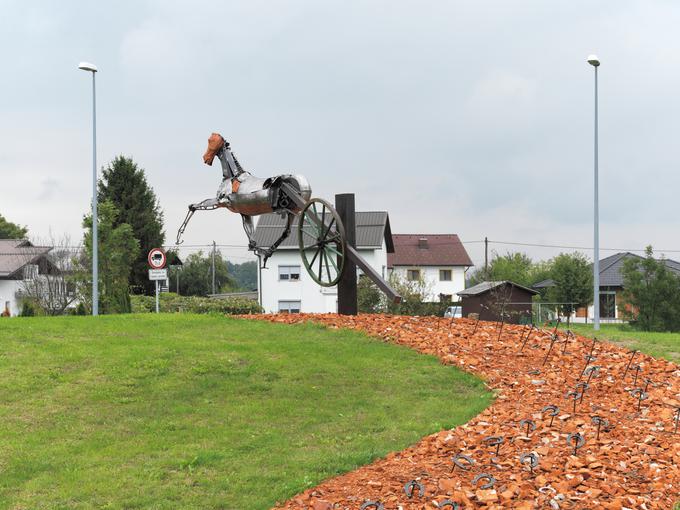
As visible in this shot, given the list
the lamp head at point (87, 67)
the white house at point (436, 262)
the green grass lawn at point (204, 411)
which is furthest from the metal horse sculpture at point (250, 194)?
the white house at point (436, 262)

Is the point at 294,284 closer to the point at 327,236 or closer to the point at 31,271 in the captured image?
the point at 31,271

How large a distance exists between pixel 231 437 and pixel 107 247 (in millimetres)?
21002

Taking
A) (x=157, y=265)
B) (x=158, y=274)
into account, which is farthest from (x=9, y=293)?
(x=158, y=274)

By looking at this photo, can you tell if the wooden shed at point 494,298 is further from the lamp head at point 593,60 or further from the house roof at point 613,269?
the house roof at point 613,269

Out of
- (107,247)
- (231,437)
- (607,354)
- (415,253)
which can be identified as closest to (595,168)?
(607,354)

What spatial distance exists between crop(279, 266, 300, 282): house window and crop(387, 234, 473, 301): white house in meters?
12.8

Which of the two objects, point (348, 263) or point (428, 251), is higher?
point (428, 251)

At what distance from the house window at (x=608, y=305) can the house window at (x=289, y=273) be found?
21181 millimetres

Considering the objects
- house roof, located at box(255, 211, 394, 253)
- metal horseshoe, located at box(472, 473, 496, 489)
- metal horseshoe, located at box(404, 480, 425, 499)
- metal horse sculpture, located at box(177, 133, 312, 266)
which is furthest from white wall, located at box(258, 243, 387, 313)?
metal horseshoe, located at box(404, 480, 425, 499)

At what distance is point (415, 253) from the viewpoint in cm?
5812

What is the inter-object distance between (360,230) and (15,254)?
73.9 feet

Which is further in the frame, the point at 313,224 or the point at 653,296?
the point at 653,296

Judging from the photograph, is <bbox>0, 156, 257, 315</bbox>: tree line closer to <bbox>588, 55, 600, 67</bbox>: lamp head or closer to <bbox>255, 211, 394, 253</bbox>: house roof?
<bbox>255, 211, 394, 253</bbox>: house roof

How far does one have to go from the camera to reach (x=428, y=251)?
58.2m
